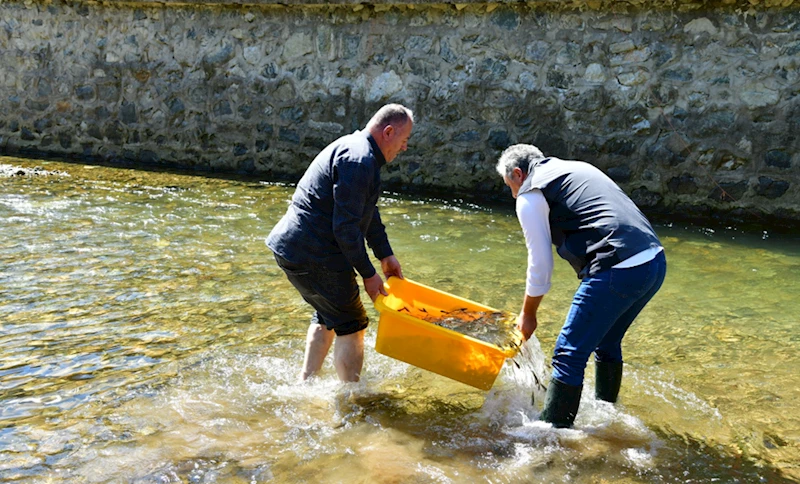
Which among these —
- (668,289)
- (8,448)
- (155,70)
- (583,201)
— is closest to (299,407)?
(8,448)

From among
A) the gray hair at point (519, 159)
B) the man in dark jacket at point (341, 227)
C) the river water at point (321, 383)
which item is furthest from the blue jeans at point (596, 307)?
the man in dark jacket at point (341, 227)

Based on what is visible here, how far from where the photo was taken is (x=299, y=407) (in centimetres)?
368

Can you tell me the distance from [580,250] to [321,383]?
147 cm

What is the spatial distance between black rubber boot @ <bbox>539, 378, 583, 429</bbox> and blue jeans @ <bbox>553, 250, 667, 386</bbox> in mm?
40

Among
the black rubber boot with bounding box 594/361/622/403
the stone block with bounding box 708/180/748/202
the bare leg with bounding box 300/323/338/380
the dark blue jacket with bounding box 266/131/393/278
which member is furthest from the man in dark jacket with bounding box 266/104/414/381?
the stone block with bounding box 708/180/748/202

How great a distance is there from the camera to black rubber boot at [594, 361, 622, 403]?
3613 millimetres

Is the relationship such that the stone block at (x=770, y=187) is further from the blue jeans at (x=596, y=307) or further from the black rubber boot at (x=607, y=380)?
the blue jeans at (x=596, y=307)

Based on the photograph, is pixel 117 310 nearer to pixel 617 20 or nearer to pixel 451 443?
pixel 451 443

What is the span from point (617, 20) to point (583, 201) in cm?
501

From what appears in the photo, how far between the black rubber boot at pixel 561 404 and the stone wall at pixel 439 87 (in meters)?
4.89

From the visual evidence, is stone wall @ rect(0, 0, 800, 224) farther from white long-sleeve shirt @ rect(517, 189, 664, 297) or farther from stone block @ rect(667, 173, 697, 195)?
white long-sleeve shirt @ rect(517, 189, 664, 297)

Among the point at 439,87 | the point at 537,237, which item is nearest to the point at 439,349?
the point at 537,237

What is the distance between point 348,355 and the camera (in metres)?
3.75

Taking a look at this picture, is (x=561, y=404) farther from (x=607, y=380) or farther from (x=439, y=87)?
(x=439, y=87)
